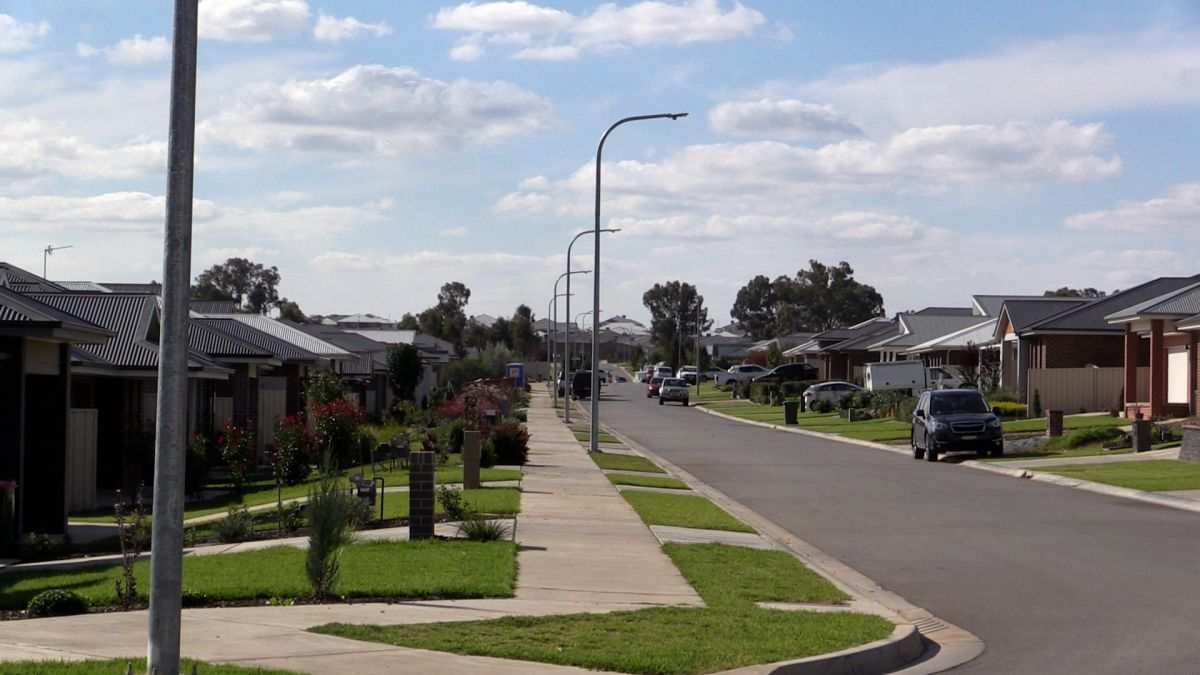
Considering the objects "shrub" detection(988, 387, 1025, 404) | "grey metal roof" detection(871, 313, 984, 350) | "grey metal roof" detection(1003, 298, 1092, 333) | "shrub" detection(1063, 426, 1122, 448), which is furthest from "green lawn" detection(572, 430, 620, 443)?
"grey metal roof" detection(871, 313, 984, 350)

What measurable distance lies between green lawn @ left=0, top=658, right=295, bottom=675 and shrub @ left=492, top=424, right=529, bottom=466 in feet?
71.9

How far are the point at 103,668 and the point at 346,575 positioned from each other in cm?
465

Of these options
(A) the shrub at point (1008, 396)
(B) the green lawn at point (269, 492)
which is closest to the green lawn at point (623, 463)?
(B) the green lawn at point (269, 492)

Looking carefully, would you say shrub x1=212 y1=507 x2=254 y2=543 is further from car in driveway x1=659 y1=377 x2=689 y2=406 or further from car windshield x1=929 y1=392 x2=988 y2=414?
car in driveway x1=659 y1=377 x2=689 y2=406

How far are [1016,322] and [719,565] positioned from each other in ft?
140

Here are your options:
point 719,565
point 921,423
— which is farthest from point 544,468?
point 719,565

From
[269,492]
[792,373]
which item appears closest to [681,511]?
[269,492]

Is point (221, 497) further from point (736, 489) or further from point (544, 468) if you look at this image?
point (736, 489)

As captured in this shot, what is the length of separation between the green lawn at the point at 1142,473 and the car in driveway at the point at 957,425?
3625mm

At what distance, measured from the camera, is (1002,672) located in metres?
10.0

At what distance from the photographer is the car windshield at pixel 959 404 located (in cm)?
3697

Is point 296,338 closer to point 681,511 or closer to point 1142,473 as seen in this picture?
point 1142,473

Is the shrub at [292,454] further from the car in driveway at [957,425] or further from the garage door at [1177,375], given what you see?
the garage door at [1177,375]

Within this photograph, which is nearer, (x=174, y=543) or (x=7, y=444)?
(x=174, y=543)
